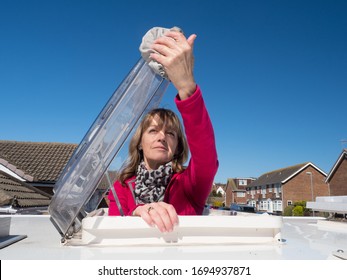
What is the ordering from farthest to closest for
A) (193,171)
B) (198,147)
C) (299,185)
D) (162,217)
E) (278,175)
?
1. (278,175)
2. (299,185)
3. (193,171)
4. (198,147)
5. (162,217)

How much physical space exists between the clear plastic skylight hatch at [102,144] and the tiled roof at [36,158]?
11.1 metres

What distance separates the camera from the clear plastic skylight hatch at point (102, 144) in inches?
64.9

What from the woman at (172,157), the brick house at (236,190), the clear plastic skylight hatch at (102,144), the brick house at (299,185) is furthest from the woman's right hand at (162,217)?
the brick house at (236,190)

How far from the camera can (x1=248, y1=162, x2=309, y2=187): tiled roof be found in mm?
47547

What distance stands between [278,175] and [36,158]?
43925 millimetres

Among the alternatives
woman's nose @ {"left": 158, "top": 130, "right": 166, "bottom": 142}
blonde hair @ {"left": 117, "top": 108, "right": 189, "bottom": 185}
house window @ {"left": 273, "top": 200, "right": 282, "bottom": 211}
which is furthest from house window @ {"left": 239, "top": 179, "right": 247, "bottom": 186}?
woman's nose @ {"left": 158, "top": 130, "right": 166, "bottom": 142}

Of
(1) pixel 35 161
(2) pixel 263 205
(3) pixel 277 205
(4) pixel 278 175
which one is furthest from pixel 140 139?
(2) pixel 263 205

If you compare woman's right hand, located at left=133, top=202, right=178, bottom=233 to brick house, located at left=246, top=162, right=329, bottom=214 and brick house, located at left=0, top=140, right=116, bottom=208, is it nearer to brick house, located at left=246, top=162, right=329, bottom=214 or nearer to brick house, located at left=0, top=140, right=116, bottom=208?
brick house, located at left=0, top=140, right=116, bottom=208

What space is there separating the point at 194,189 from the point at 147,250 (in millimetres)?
831

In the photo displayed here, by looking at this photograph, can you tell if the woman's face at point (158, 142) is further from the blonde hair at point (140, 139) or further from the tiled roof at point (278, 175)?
the tiled roof at point (278, 175)

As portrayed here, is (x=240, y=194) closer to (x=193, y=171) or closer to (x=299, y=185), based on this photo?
(x=299, y=185)

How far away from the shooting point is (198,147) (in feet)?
6.02

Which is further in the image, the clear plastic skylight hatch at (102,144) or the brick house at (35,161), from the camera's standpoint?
the brick house at (35,161)
